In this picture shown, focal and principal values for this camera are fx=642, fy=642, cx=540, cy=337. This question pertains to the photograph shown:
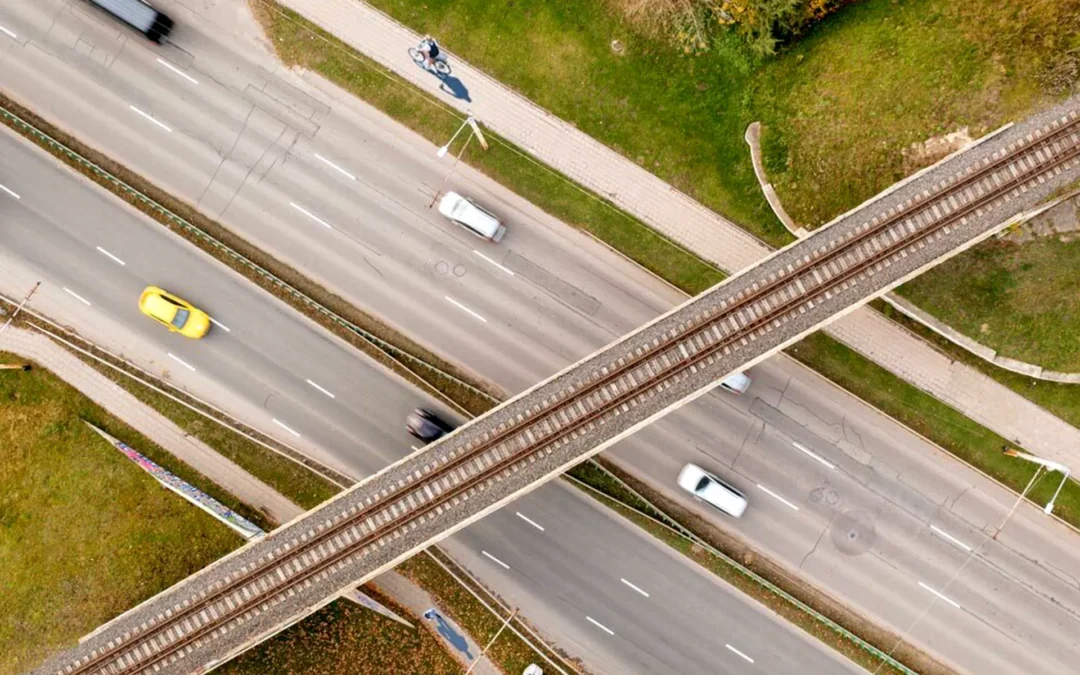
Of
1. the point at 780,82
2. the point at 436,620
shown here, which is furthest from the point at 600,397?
the point at 780,82

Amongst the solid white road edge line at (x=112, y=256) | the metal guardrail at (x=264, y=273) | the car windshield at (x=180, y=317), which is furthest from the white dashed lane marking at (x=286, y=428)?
the solid white road edge line at (x=112, y=256)

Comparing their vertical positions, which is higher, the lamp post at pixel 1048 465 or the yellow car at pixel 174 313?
the lamp post at pixel 1048 465

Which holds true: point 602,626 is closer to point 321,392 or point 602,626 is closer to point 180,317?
point 321,392

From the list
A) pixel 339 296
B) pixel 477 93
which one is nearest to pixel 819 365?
pixel 477 93

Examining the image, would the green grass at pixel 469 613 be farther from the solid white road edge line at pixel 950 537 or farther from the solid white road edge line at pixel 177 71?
the solid white road edge line at pixel 177 71

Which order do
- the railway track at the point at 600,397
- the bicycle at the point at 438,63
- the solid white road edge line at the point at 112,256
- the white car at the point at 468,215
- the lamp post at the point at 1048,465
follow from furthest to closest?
the solid white road edge line at the point at 112,256, the bicycle at the point at 438,63, the white car at the point at 468,215, the lamp post at the point at 1048,465, the railway track at the point at 600,397

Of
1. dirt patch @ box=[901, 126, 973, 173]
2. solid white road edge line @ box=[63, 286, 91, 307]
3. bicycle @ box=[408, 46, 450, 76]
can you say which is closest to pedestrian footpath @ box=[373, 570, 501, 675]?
solid white road edge line @ box=[63, 286, 91, 307]

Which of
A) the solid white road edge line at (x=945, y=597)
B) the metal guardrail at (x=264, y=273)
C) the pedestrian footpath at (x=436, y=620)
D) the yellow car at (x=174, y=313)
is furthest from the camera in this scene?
the metal guardrail at (x=264, y=273)
